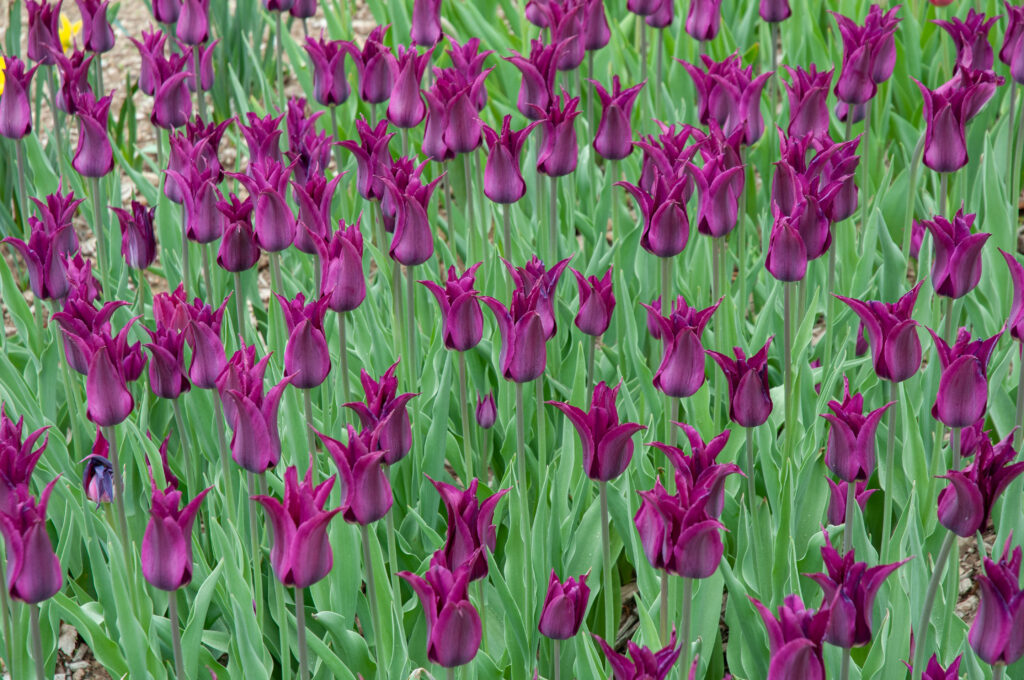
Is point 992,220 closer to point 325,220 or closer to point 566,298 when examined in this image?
point 566,298

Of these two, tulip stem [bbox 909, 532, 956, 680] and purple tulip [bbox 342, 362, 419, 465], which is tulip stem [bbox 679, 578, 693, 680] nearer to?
tulip stem [bbox 909, 532, 956, 680]

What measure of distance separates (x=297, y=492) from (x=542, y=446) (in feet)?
2.73

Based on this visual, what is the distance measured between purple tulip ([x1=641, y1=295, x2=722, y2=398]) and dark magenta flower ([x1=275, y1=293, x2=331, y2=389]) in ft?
1.59

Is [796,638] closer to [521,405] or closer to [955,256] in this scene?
[521,405]

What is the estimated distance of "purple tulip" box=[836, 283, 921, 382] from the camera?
1684 mm

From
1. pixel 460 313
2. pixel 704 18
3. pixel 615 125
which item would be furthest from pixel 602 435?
pixel 704 18

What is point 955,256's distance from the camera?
1.94 metres

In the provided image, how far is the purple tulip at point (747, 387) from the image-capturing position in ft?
5.69

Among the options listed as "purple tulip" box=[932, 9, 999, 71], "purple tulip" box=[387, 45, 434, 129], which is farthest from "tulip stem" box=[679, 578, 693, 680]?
"purple tulip" box=[932, 9, 999, 71]

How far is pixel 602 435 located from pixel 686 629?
0.90 feet

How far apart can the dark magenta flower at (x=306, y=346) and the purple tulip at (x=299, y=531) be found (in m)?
0.40

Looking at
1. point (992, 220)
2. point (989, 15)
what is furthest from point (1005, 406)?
point (989, 15)

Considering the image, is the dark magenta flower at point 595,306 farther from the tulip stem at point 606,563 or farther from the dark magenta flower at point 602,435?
the dark magenta flower at point 602,435

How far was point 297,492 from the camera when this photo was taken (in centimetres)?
137
